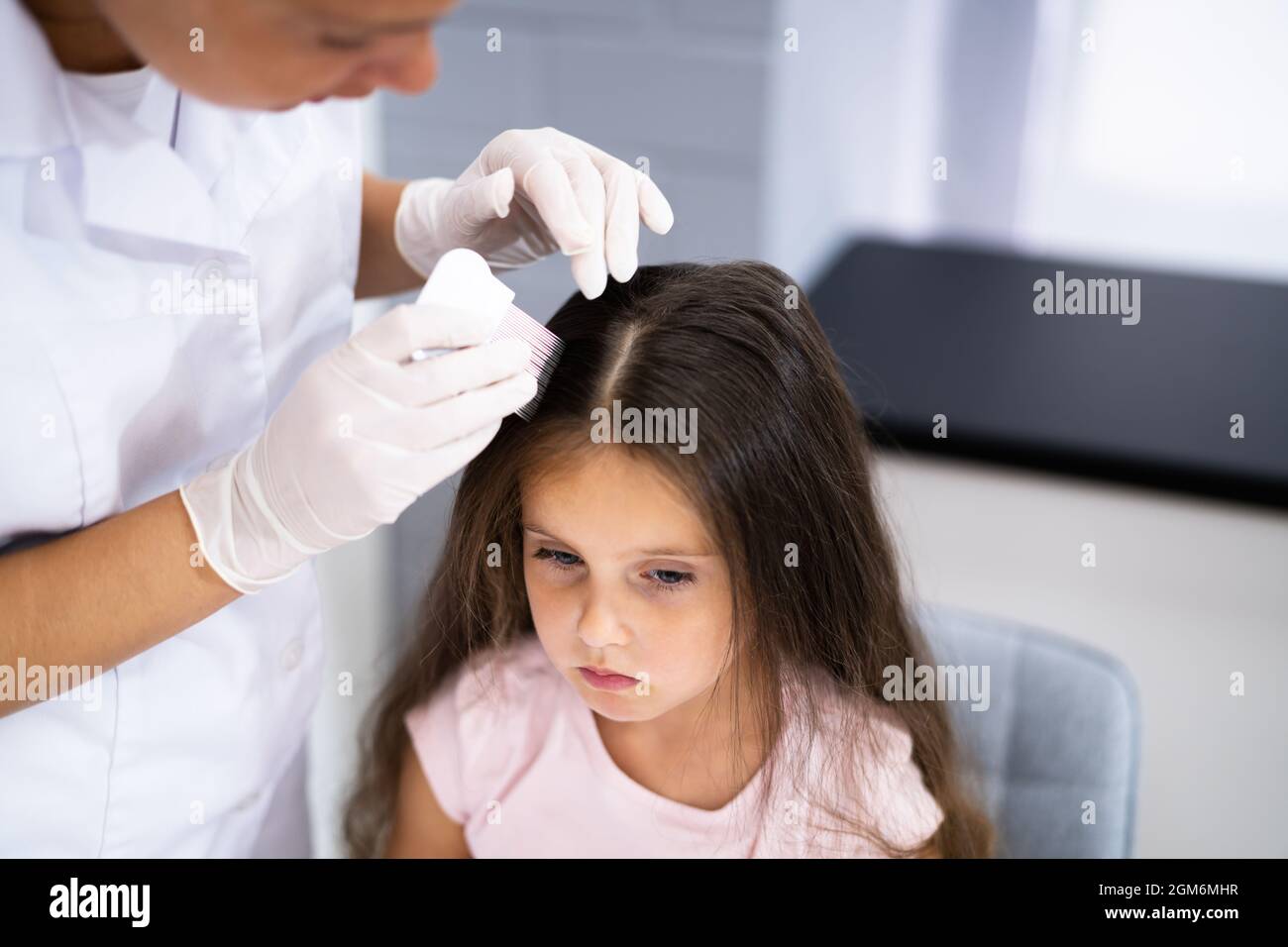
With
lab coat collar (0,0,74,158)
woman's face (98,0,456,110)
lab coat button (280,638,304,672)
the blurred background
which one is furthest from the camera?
the blurred background

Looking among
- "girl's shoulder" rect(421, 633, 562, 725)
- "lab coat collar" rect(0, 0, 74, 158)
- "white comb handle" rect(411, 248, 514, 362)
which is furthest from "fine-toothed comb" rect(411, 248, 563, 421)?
"girl's shoulder" rect(421, 633, 562, 725)

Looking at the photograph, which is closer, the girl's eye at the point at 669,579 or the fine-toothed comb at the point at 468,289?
the fine-toothed comb at the point at 468,289

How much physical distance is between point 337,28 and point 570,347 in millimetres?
305

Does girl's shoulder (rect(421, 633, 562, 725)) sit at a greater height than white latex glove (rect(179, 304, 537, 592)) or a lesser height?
lesser

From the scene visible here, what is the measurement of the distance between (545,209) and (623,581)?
9.9 inches

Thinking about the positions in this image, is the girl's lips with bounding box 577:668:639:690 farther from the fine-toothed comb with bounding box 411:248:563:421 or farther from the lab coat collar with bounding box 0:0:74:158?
the lab coat collar with bounding box 0:0:74:158

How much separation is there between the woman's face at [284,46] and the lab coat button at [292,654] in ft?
1.52

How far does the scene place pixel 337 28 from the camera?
53 cm

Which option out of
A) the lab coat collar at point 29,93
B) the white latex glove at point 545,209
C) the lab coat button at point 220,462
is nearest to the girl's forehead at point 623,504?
the white latex glove at point 545,209

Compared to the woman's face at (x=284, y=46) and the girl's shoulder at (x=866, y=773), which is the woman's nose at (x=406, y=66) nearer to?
the woman's face at (x=284, y=46)

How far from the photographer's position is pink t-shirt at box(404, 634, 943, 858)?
947mm

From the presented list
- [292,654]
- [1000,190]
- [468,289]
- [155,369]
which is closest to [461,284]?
[468,289]

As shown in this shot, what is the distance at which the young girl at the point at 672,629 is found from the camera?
0.78 meters
